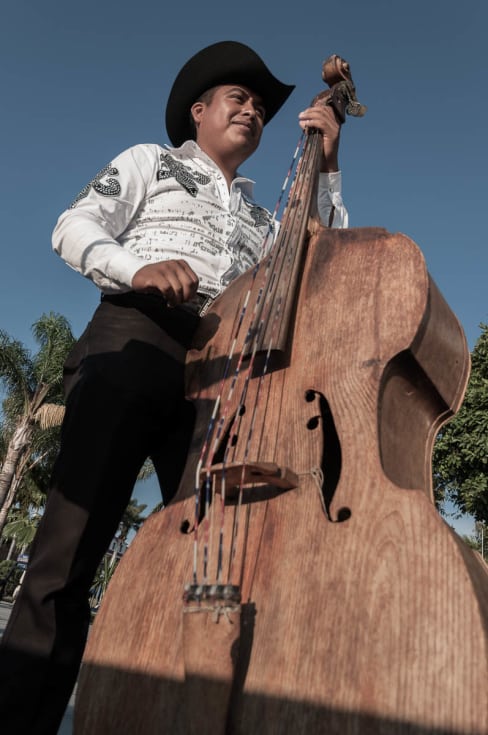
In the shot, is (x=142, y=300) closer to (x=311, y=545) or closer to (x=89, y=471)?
(x=89, y=471)

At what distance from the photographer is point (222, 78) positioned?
8.23 feet

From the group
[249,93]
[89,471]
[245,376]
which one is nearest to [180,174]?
[249,93]

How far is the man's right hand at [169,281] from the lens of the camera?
64.0 inches

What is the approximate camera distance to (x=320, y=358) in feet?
5.09

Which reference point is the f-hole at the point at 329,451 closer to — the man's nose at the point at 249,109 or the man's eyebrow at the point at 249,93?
the man's nose at the point at 249,109

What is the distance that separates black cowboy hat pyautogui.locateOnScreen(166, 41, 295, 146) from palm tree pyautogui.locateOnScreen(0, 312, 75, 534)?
47.3 feet

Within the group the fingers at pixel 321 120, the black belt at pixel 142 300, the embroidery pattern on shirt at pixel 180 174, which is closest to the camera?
the black belt at pixel 142 300

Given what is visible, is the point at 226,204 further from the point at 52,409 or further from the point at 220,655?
the point at 52,409

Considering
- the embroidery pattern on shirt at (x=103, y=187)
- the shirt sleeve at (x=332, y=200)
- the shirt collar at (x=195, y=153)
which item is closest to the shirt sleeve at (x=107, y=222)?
the embroidery pattern on shirt at (x=103, y=187)

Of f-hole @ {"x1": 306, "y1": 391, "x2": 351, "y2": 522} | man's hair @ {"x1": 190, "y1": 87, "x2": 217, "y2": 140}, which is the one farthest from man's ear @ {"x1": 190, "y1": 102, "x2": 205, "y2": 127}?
f-hole @ {"x1": 306, "y1": 391, "x2": 351, "y2": 522}

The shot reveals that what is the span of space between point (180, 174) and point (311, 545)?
157cm

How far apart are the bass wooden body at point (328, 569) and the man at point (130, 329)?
26cm

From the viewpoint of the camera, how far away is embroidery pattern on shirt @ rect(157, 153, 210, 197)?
218cm

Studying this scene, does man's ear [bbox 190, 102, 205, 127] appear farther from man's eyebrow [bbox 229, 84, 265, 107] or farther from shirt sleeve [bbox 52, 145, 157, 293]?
shirt sleeve [bbox 52, 145, 157, 293]
